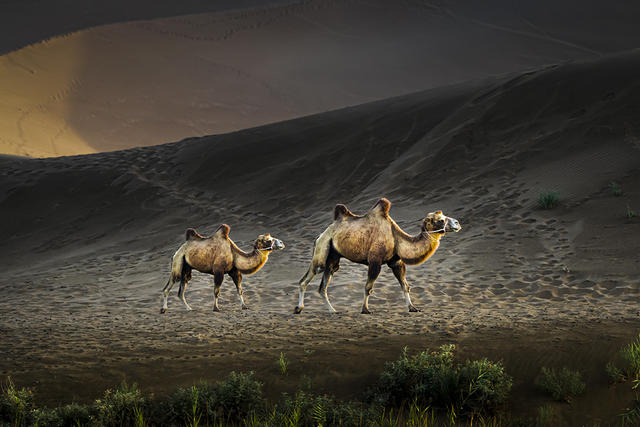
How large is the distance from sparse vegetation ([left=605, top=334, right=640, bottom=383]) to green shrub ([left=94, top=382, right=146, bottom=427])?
16.7 ft

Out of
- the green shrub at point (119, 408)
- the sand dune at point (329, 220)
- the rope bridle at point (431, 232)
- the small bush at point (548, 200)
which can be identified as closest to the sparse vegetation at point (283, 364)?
the sand dune at point (329, 220)

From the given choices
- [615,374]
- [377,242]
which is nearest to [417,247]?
[377,242]

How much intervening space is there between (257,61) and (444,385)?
87.7 meters

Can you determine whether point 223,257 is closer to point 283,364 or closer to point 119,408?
point 283,364

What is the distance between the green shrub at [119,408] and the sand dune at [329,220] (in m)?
0.53

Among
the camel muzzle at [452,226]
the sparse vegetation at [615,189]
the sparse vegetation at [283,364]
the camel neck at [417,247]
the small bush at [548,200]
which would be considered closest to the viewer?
the sparse vegetation at [283,364]

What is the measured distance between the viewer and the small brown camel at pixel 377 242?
26.4ft

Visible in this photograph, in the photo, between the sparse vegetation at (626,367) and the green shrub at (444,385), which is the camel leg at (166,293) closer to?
the green shrub at (444,385)

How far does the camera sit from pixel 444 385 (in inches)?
230

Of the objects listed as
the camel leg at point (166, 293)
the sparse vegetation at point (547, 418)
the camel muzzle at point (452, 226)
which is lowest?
the sparse vegetation at point (547, 418)

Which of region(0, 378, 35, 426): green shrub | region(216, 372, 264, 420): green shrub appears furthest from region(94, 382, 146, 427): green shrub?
region(216, 372, 264, 420): green shrub

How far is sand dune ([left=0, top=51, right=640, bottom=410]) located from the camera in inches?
321

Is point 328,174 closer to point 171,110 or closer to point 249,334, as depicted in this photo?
point 249,334

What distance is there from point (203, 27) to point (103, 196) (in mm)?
74038
